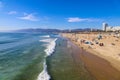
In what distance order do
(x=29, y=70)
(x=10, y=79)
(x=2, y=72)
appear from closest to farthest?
(x=10, y=79)
(x=2, y=72)
(x=29, y=70)

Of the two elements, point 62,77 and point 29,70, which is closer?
point 62,77

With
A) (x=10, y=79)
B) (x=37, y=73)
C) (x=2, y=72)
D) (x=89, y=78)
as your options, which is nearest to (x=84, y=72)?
(x=89, y=78)

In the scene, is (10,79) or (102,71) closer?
(10,79)

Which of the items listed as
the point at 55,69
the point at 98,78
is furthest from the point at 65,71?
the point at 98,78

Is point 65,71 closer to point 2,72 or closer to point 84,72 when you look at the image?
point 84,72

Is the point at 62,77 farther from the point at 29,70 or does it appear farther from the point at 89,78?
the point at 29,70

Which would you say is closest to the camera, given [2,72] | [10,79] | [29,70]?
[10,79]

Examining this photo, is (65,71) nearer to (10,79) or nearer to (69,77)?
(69,77)

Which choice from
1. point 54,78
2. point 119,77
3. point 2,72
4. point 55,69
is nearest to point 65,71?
point 55,69
